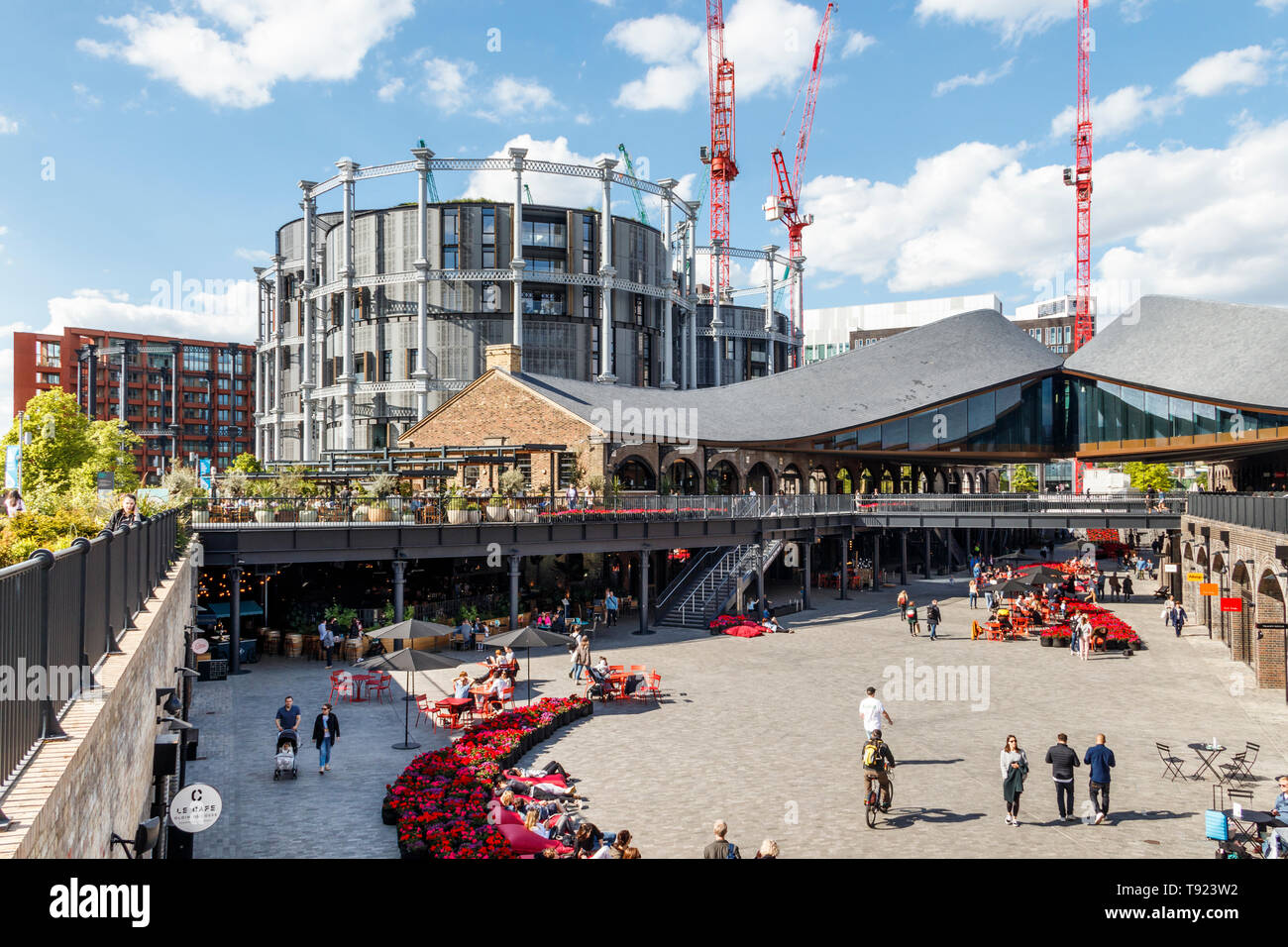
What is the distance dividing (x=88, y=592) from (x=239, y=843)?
24.4 feet

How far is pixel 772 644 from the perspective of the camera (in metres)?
31.8

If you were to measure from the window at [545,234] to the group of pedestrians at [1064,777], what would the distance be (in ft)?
214

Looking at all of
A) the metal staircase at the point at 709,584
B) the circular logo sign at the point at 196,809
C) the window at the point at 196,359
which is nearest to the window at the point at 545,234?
the metal staircase at the point at 709,584

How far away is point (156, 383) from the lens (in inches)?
5285

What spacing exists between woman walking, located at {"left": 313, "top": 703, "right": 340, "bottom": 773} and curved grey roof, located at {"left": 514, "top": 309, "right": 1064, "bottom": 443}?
26157mm

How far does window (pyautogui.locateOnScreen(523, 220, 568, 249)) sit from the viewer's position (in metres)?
73.1

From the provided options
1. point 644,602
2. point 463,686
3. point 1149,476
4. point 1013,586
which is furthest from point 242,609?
point 1149,476

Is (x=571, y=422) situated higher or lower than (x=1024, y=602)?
higher

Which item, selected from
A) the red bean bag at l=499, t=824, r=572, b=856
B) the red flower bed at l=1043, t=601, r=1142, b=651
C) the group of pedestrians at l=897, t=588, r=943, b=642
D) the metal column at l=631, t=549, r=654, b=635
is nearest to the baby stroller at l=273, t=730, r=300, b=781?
the red bean bag at l=499, t=824, r=572, b=856

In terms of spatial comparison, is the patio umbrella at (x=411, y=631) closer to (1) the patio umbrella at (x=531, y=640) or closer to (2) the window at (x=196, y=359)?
(1) the patio umbrella at (x=531, y=640)

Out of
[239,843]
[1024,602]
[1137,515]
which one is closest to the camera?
[239,843]

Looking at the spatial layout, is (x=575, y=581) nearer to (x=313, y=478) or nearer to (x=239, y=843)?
(x=313, y=478)

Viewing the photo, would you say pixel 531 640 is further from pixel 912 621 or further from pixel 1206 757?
pixel 912 621
